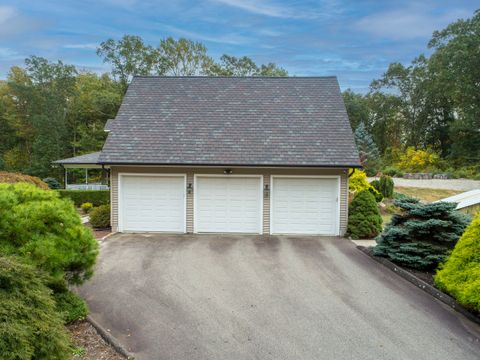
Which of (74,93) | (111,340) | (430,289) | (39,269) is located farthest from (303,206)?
(74,93)

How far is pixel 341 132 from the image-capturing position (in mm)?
11891

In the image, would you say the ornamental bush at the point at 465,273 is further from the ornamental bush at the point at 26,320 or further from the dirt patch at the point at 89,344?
the ornamental bush at the point at 26,320

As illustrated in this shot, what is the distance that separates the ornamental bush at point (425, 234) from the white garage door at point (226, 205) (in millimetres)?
4589

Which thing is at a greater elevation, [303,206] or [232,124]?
[232,124]

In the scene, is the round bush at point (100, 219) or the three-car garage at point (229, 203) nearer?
the three-car garage at point (229, 203)

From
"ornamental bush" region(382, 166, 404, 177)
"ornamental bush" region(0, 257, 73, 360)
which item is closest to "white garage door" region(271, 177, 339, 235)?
"ornamental bush" region(0, 257, 73, 360)

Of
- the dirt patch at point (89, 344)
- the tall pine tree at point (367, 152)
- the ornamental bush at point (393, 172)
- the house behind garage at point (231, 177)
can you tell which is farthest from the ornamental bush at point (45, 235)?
the ornamental bush at point (393, 172)

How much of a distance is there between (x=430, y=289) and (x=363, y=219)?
14.3ft

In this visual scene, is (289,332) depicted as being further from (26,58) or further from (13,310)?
(26,58)

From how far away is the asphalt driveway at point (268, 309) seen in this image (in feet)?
15.2

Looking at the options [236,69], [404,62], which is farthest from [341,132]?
[404,62]

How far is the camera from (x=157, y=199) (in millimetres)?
11422

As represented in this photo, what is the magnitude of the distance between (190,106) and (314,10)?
6.30 metres

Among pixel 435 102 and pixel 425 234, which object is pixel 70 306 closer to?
pixel 425 234
